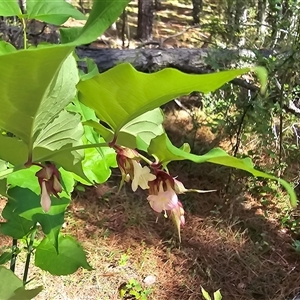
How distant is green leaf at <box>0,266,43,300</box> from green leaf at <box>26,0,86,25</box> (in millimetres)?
331

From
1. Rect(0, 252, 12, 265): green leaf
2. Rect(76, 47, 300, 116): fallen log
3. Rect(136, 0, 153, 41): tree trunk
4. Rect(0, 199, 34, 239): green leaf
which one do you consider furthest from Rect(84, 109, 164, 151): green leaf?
Rect(136, 0, 153, 41): tree trunk

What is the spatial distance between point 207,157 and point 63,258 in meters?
0.55

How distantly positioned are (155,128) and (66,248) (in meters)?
0.47

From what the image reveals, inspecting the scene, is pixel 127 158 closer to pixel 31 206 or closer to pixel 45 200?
pixel 45 200

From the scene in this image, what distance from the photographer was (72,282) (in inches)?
91.4

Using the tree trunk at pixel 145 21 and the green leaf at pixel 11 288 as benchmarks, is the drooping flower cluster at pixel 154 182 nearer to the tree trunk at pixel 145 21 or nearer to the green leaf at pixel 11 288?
the green leaf at pixel 11 288

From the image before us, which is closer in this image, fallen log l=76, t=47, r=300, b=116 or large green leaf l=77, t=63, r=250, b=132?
large green leaf l=77, t=63, r=250, b=132

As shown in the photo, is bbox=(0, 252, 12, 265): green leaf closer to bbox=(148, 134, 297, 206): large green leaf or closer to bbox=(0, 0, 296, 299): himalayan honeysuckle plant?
bbox=(0, 0, 296, 299): himalayan honeysuckle plant

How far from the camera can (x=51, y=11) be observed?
2.00ft

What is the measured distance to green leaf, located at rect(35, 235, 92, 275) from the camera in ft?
2.64

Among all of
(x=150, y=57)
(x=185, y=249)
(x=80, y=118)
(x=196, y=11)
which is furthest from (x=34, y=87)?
(x=196, y=11)

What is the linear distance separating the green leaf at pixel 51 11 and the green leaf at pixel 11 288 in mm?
331

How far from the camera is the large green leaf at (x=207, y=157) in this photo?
32 cm

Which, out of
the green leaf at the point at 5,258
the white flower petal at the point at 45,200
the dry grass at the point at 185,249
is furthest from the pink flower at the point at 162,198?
the dry grass at the point at 185,249
